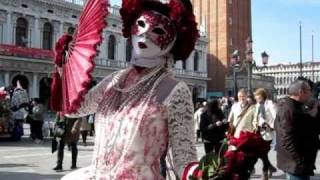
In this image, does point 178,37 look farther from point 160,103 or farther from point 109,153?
point 109,153

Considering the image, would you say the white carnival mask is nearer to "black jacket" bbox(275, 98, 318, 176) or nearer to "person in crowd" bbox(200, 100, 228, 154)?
"black jacket" bbox(275, 98, 318, 176)

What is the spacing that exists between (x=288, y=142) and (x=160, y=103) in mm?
2281

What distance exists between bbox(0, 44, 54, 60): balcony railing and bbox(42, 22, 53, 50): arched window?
8.92 ft

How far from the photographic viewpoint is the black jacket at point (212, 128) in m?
7.80

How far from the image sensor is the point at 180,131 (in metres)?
2.17

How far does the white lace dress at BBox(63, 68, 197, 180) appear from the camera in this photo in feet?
7.12

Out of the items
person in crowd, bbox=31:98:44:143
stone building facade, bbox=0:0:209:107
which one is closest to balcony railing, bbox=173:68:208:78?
stone building facade, bbox=0:0:209:107

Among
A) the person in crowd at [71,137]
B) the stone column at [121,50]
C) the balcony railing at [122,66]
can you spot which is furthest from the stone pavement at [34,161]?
the stone column at [121,50]

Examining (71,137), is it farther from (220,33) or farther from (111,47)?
(220,33)

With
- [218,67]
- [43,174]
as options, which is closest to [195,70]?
[218,67]

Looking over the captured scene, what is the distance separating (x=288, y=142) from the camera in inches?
167

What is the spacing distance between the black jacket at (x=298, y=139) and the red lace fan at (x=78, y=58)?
7.86 ft

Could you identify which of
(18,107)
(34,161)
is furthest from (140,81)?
(18,107)

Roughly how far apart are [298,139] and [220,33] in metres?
55.5
